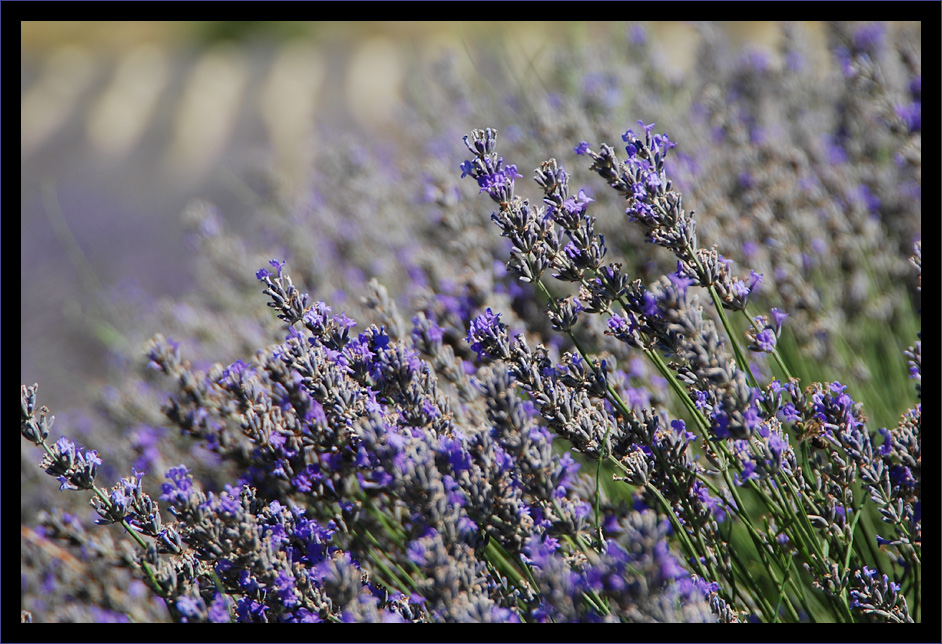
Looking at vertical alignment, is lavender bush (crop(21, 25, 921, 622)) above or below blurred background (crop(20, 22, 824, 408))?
below

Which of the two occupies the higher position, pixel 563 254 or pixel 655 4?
pixel 655 4

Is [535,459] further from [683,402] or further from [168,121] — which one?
[168,121]

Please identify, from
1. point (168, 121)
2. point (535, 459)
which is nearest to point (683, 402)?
point (535, 459)

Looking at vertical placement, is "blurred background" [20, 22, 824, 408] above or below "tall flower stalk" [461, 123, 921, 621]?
above

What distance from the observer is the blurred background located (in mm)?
3174

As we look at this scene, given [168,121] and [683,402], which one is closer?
[683,402]

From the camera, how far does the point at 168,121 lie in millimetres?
6441

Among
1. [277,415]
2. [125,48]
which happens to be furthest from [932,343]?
[125,48]

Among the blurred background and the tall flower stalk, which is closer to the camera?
the tall flower stalk

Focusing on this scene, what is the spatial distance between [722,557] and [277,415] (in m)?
0.76

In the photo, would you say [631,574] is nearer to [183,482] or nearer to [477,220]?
[183,482]

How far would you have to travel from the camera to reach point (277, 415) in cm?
116

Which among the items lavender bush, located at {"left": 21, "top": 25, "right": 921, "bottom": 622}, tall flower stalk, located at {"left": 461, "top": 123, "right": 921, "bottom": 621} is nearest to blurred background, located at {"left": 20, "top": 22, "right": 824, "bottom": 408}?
lavender bush, located at {"left": 21, "top": 25, "right": 921, "bottom": 622}

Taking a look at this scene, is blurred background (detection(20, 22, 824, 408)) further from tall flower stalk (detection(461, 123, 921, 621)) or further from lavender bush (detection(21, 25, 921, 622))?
tall flower stalk (detection(461, 123, 921, 621))
